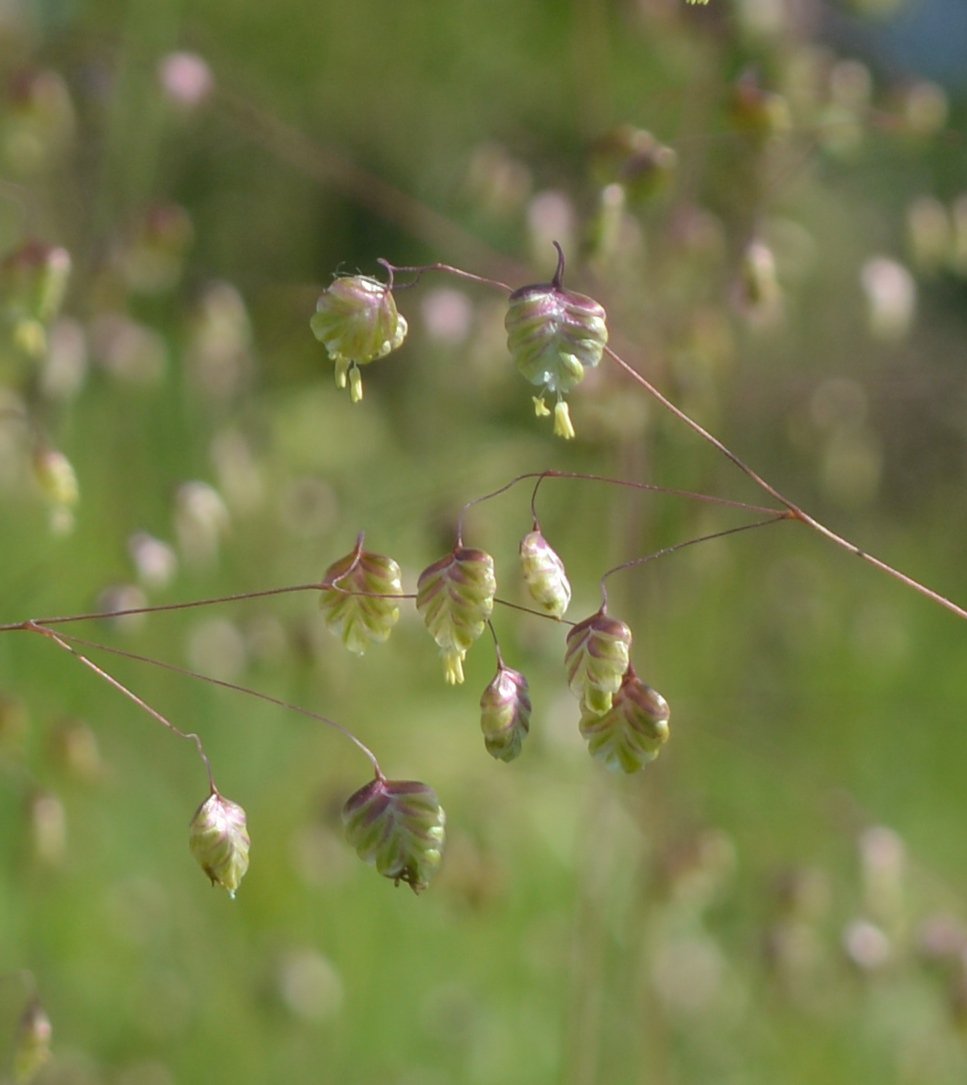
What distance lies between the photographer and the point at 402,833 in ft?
3.08

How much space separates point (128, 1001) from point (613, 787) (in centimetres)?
81

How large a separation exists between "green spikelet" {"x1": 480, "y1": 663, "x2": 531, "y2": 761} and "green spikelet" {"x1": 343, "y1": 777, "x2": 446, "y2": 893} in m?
0.06

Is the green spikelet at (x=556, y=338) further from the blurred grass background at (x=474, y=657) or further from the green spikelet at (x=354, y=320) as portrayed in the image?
the blurred grass background at (x=474, y=657)

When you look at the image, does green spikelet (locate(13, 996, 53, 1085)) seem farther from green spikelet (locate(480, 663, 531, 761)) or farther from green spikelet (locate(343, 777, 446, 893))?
green spikelet (locate(480, 663, 531, 761))

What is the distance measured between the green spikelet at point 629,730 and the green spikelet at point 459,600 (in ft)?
0.36

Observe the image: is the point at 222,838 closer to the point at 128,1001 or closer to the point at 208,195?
the point at 128,1001

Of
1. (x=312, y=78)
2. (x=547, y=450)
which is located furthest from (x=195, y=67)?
(x=312, y=78)

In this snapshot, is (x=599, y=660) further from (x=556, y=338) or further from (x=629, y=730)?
(x=556, y=338)

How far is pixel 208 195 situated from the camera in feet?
13.1

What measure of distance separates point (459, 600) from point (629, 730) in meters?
0.15

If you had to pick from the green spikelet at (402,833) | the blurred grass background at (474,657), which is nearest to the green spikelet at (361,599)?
the green spikelet at (402,833)

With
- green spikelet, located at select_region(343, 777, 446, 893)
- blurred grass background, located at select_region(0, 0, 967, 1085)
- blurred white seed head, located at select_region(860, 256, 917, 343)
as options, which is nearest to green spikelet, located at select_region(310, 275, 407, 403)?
green spikelet, located at select_region(343, 777, 446, 893)

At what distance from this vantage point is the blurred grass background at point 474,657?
1.75m

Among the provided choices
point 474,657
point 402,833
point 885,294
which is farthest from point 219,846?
point 474,657
